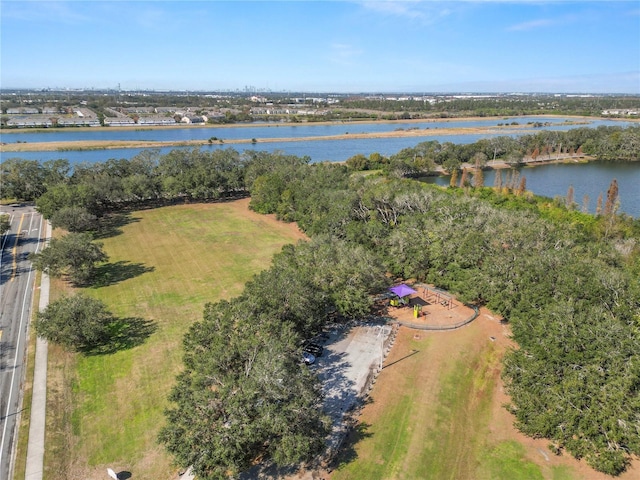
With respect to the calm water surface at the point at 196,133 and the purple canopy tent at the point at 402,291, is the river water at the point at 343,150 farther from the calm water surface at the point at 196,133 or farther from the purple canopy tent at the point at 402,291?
the purple canopy tent at the point at 402,291

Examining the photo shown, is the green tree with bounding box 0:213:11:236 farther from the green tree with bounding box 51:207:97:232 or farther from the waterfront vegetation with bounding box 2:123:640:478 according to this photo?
the green tree with bounding box 51:207:97:232

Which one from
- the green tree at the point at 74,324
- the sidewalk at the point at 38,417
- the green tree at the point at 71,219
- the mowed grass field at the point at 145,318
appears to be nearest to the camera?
the sidewalk at the point at 38,417

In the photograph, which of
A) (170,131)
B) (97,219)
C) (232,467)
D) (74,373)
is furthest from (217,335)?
(170,131)

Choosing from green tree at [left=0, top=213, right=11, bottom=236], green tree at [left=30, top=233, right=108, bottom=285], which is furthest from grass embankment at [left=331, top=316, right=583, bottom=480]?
green tree at [left=0, top=213, right=11, bottom=236]

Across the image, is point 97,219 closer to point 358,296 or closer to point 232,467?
point 358,296

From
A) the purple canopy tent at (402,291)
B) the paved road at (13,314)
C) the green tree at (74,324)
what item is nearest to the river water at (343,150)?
the paved road at (13,314)

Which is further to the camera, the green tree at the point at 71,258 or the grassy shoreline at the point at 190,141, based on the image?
the grassy shoreline at the point at 190,141

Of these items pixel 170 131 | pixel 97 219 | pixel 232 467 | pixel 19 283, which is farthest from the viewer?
pixel 170 131
